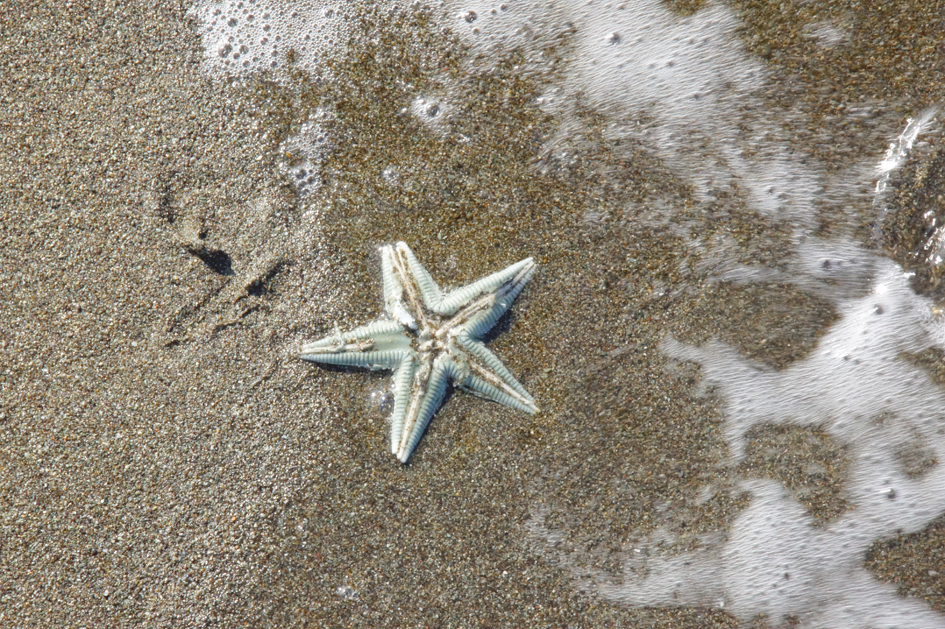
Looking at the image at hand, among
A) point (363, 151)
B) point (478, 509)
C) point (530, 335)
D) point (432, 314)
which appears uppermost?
point (363, 151)

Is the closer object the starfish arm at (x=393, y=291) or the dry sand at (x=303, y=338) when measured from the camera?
the starfish arm at (x=393, y=291)

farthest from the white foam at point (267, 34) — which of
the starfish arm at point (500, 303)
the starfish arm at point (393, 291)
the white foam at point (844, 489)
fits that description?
the white foam at point (844, 489)

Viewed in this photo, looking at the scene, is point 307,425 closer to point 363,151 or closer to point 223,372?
point 223,372

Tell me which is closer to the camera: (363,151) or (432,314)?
(432,314)

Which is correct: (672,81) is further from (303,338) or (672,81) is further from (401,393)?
(303,338)

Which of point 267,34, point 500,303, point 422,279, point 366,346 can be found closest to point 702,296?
point 500,303

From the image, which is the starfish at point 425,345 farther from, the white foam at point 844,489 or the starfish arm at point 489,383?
the white foam at point 844,489

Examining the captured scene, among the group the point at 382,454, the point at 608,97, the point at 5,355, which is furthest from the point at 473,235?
the point at 5,355
